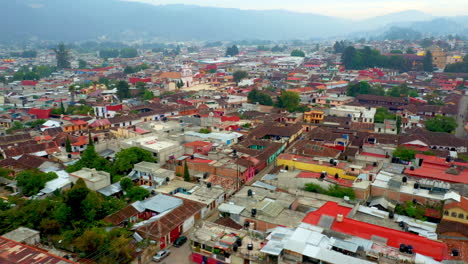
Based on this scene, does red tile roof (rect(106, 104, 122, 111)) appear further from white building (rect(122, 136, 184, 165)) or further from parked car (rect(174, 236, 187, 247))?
parked car (rect(174, 236, 187, 247))

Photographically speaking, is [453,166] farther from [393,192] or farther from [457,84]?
[457,84]

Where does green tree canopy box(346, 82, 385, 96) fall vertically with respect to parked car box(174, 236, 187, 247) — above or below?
above

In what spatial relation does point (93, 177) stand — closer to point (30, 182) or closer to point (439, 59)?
point (30, 182)

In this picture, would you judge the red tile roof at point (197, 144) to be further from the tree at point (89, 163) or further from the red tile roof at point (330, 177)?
the red tile roof at point (330, 177)

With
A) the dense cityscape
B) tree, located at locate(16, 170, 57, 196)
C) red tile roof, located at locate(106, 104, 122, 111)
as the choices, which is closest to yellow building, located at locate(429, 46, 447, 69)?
the dense cityscape

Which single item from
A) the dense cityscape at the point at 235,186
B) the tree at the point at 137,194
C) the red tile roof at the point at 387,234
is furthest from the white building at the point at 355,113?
the tree at the point at 137,194

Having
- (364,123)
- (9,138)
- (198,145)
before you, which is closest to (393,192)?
(198,145)
